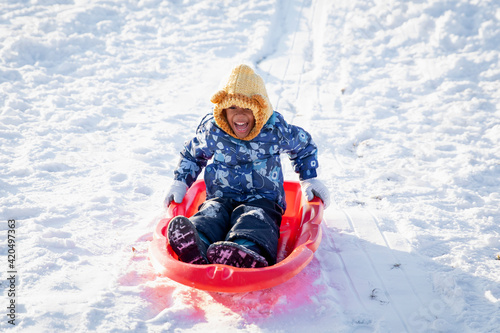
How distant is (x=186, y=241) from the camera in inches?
75.0

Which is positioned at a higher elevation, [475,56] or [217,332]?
[475,56]

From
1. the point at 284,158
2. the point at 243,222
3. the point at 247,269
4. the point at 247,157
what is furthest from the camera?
the point at 284,158

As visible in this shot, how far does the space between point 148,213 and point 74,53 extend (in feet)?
11.1

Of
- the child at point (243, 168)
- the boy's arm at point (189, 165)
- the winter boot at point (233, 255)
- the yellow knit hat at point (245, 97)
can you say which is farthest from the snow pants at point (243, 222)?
the yellow knit hat at point (245, 97)

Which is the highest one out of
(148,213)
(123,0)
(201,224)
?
(123,0)

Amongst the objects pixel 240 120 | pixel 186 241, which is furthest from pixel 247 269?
pixel 240 120

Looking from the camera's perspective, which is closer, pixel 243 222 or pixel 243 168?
pixel 243 222

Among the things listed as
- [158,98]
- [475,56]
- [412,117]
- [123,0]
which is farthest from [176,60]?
[475,56]

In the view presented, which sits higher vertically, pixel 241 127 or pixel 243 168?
pixel 241 127

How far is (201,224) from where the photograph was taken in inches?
82.3

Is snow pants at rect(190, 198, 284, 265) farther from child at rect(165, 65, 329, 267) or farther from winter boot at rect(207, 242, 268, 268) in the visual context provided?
winter boot at rect(207, 242, 268, 268)

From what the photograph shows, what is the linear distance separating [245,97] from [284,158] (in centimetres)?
145

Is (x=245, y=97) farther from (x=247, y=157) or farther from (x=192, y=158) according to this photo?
(x=192, y=158)

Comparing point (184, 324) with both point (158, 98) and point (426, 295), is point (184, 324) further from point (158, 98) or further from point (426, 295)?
point (158, 98)
